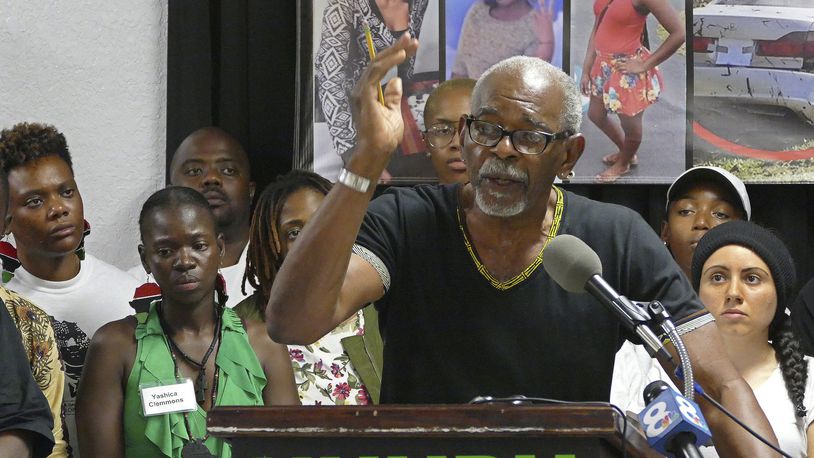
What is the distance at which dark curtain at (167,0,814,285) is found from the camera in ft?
14.4

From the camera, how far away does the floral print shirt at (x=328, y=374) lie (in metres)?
3.34

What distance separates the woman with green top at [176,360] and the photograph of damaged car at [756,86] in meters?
1.95

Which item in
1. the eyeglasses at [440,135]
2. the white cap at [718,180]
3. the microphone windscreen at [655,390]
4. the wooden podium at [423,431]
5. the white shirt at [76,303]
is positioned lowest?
the white shirt at [76,303]

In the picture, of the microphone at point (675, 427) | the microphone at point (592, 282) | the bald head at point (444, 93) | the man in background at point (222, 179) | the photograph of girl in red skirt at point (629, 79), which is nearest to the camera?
the microphone at point (675, 427)

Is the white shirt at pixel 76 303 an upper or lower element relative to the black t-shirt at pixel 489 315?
lower

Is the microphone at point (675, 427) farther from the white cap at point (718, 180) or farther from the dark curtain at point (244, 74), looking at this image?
the dark curtain at point (244, 74)

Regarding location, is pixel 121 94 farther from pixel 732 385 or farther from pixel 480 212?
pixel 732 385

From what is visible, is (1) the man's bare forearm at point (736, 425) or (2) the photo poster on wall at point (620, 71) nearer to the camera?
(1) the man's bare forearm at point (736, 425)

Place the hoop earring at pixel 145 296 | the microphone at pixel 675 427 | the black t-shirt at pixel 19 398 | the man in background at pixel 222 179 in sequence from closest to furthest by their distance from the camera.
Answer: the microphone at pixel 675 427 < the black t-shirt at pixel 19 398 < the hoop earring at pixel 145 296 < the man in background at pixel 222 179

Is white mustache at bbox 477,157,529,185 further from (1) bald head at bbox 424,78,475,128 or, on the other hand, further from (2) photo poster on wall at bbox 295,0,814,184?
(2) photo poster on wall at bbox 295,0,814,184

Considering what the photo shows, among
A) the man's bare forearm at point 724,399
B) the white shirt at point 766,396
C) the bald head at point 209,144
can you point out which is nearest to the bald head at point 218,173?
the bald head at point 209,144

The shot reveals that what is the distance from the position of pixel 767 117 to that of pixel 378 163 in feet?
8.78

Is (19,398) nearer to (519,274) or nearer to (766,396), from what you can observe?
(519,274)

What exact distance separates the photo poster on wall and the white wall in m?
0.69
